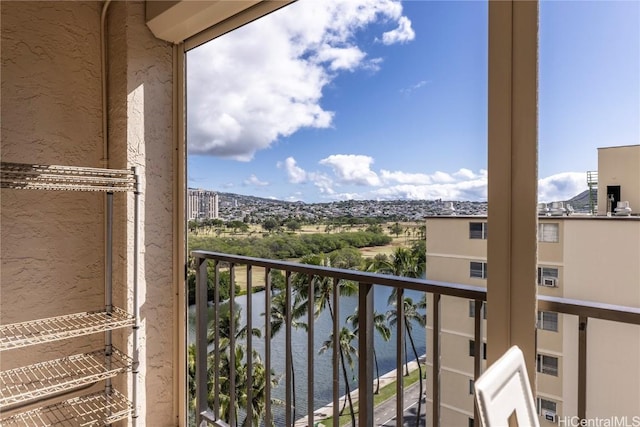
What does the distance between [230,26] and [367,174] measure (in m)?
1.08

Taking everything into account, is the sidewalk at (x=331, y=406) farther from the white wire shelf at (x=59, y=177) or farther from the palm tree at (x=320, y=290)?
the white wire shelf at (x=59, y=177)

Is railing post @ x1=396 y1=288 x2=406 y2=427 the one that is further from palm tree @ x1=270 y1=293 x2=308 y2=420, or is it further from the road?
palm tree @ x1=270 y1=293 x2=308 y2=420

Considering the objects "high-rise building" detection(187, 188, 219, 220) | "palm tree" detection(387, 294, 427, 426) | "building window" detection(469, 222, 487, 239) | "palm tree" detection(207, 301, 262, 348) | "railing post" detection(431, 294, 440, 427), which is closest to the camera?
"building window" detection(469, 222, 487, 239)

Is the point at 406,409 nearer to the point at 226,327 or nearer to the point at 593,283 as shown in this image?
the point at 593,283

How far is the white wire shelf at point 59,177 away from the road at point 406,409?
1391 millimetres

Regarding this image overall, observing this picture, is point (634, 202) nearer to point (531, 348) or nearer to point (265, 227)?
point (531, 348)

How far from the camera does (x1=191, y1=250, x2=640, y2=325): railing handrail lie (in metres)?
0.92

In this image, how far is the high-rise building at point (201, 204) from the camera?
212 cm

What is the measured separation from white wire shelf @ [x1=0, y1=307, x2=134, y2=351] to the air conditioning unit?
1608mm

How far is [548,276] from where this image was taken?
1.06 meters

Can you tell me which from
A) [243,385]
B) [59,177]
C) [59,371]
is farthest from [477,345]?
[59,371]

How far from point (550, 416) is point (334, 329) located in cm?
74

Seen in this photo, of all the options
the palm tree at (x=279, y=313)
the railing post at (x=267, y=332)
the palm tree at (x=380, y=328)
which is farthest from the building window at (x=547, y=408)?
the railing post at (x=267, y=332)

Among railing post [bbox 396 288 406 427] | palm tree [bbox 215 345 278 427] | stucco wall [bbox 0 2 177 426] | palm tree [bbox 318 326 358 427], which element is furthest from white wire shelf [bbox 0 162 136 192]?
railing post [bbox 396 288 406 427]
